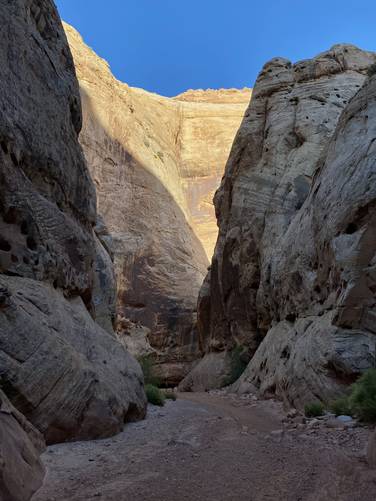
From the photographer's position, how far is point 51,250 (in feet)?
31.0

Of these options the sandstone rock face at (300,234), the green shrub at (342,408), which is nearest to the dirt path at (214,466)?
the green shrub at (342,408)

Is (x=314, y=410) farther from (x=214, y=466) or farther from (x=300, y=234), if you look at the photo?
(x=300, y=234)

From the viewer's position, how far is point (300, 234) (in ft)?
49.8

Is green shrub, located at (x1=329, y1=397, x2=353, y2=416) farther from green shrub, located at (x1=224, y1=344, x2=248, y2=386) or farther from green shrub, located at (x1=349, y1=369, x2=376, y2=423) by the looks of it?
green shrub, located at (x1=224, y1=344, x2=248, y2=386)

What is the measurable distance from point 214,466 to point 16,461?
2.16 metres

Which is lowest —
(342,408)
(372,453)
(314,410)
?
(314,410)

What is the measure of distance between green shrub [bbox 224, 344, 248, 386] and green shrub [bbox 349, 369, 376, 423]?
44.2ft

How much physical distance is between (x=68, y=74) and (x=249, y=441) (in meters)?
9.97

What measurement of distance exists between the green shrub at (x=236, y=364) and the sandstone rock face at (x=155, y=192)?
760cm

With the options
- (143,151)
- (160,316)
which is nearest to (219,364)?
(160,316)

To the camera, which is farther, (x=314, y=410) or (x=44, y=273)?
(x=44, y=273)

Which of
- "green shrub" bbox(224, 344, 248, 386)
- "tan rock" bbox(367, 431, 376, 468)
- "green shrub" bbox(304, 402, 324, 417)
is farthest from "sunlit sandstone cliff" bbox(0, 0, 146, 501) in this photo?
"green shrub" bbox(224, 344, 248, 386)

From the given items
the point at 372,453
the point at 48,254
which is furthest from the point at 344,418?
the point at 48,254

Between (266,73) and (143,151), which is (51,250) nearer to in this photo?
(266,73)
